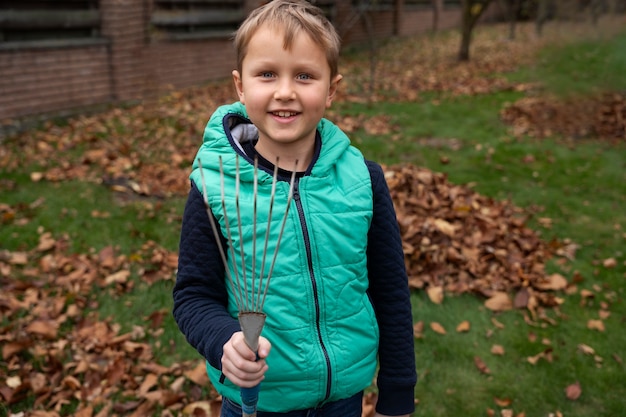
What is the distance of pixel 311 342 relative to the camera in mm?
1507

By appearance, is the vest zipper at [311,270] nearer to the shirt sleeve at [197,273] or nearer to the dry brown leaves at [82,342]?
the shirt sleeve at [197,273]

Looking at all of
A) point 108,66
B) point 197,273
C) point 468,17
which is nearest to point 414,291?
point 197,273

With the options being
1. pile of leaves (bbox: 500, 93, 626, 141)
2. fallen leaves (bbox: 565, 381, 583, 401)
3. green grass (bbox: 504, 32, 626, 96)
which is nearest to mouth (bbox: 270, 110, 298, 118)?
fallen leaves (bbox: 565, 381, 583, 401)

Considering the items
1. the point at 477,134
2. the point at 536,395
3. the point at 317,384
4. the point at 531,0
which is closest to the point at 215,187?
the point at 317,384

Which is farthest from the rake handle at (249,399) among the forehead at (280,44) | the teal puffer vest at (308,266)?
the forehead at (280,44)

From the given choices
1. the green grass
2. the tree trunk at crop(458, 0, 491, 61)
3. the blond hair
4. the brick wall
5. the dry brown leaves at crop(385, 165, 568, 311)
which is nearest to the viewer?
the blond hair

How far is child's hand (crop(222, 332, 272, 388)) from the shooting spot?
110cm

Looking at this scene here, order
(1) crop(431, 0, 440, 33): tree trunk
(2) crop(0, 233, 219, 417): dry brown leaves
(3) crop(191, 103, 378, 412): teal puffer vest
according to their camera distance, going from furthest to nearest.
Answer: (1) crop(431, 0, 440, 33): tree trunk
(2) crop(0, 233, 219, 417): dry brown leaves
(3) crop(191, 103, 378, 412): teal puffer vest

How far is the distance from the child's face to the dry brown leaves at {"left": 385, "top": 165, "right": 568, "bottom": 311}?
2.92m

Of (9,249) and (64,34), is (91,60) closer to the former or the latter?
(64,34)

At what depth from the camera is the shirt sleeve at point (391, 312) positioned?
1.61m

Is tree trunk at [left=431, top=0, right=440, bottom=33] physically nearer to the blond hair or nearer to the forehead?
the blond hair

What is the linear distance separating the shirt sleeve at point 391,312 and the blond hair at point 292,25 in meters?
0.37

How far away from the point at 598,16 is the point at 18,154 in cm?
830
